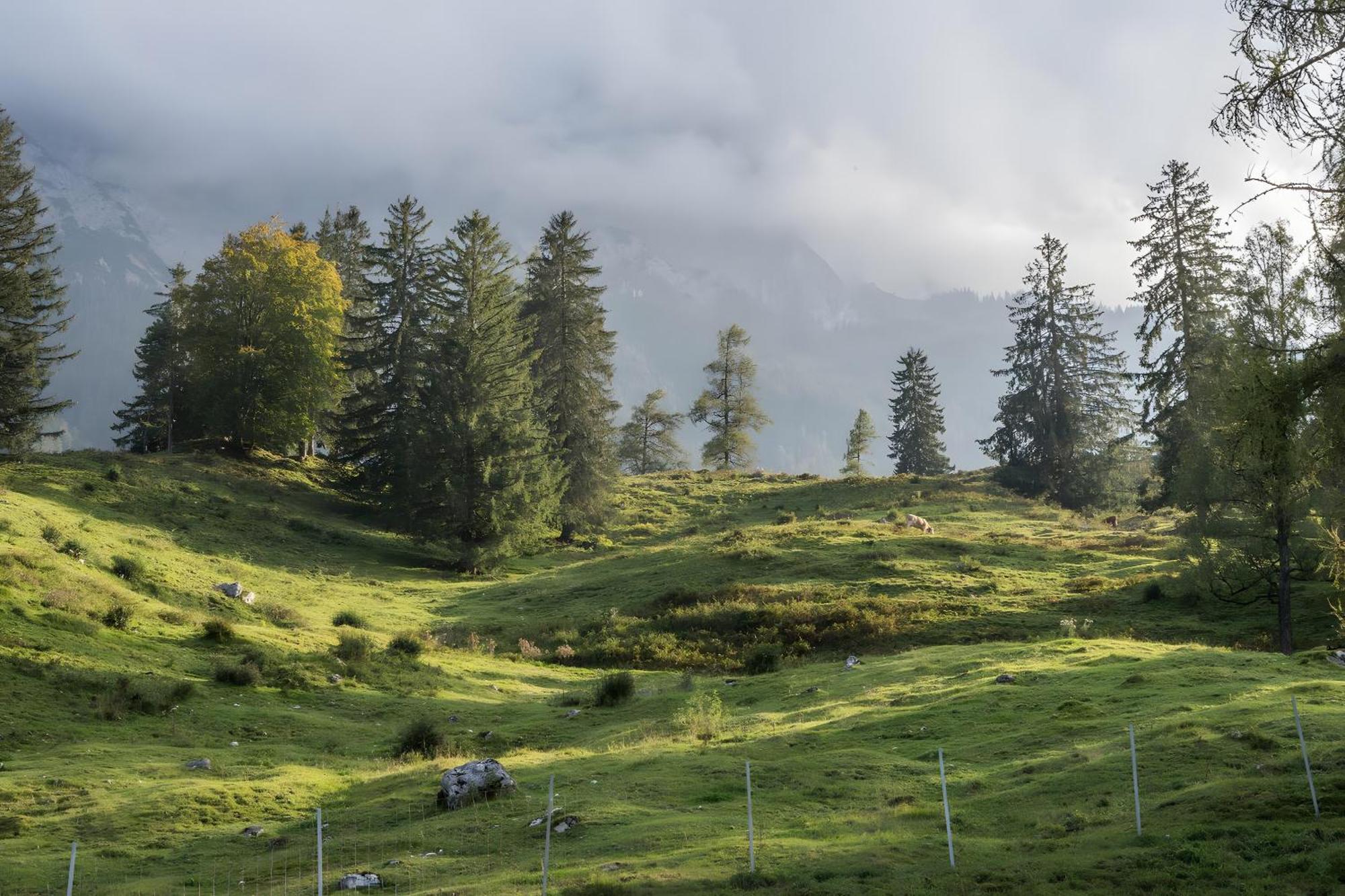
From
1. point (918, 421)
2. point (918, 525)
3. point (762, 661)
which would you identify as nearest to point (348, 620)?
point (762, 661)

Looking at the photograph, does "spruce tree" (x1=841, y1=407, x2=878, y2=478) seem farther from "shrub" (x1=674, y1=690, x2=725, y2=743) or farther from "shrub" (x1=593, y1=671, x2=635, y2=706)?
"shrub" (x1=674, y1=690, x2=725, y2=743)

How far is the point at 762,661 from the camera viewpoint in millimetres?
31984

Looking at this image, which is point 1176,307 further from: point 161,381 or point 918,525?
point 161,381

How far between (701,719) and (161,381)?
198ft

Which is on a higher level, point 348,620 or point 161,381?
point 161,381

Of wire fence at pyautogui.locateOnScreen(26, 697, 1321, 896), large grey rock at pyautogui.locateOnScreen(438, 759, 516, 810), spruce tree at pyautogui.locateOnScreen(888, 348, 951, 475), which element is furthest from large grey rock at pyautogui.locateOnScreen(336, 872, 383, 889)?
spruce tree at pyautogui.locateOnScreen(888, 348, 951, 475)

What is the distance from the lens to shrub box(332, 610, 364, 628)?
33281mm

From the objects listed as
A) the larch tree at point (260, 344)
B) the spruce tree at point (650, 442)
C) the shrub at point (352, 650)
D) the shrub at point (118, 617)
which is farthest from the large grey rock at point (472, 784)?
the spruce tree at point (650, 442)

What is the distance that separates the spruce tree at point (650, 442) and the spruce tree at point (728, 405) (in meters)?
10.8

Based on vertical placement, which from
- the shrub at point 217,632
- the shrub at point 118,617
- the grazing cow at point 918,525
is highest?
the grazing cow at point 918,525

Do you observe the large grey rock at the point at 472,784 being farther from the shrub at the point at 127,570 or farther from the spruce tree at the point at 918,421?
the spruce tree at the point at 918,421

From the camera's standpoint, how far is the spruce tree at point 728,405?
9619 cm

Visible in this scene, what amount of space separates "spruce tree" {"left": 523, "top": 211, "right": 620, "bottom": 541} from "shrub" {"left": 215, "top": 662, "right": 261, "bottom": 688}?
31558mm

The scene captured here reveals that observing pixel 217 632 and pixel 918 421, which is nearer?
pixel 217 632
